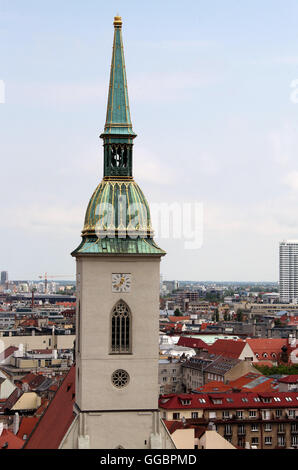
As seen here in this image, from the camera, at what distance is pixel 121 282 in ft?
138

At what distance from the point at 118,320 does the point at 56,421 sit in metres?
9.52

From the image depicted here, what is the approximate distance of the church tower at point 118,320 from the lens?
41.5 metres

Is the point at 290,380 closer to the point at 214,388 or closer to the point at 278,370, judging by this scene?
the point at 214,388

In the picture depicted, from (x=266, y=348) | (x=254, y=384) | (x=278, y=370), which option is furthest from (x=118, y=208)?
(x=266, y=348)

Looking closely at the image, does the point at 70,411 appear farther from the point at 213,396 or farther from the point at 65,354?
the point at 65,354

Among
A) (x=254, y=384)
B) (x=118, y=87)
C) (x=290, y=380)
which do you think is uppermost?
(x=118, y=87)

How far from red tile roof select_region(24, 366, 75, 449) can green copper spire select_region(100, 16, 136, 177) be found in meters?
10.7

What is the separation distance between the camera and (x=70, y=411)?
151ft

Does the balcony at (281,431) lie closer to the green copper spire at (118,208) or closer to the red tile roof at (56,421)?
the red tile roof at (56,421)

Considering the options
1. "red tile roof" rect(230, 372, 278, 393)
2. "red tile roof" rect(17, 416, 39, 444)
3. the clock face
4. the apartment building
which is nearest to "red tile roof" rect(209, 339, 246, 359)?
"red tile roof" rect(230, 372, 278, 393)

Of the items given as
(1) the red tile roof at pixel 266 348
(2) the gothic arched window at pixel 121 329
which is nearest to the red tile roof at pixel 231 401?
(2) the gothic arched window at pixel 121 329

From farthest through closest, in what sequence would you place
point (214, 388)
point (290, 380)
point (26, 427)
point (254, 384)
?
1. point (290, 380)
2. point (254, 384)
3. point (214, 388)
4. point (26, 427)
